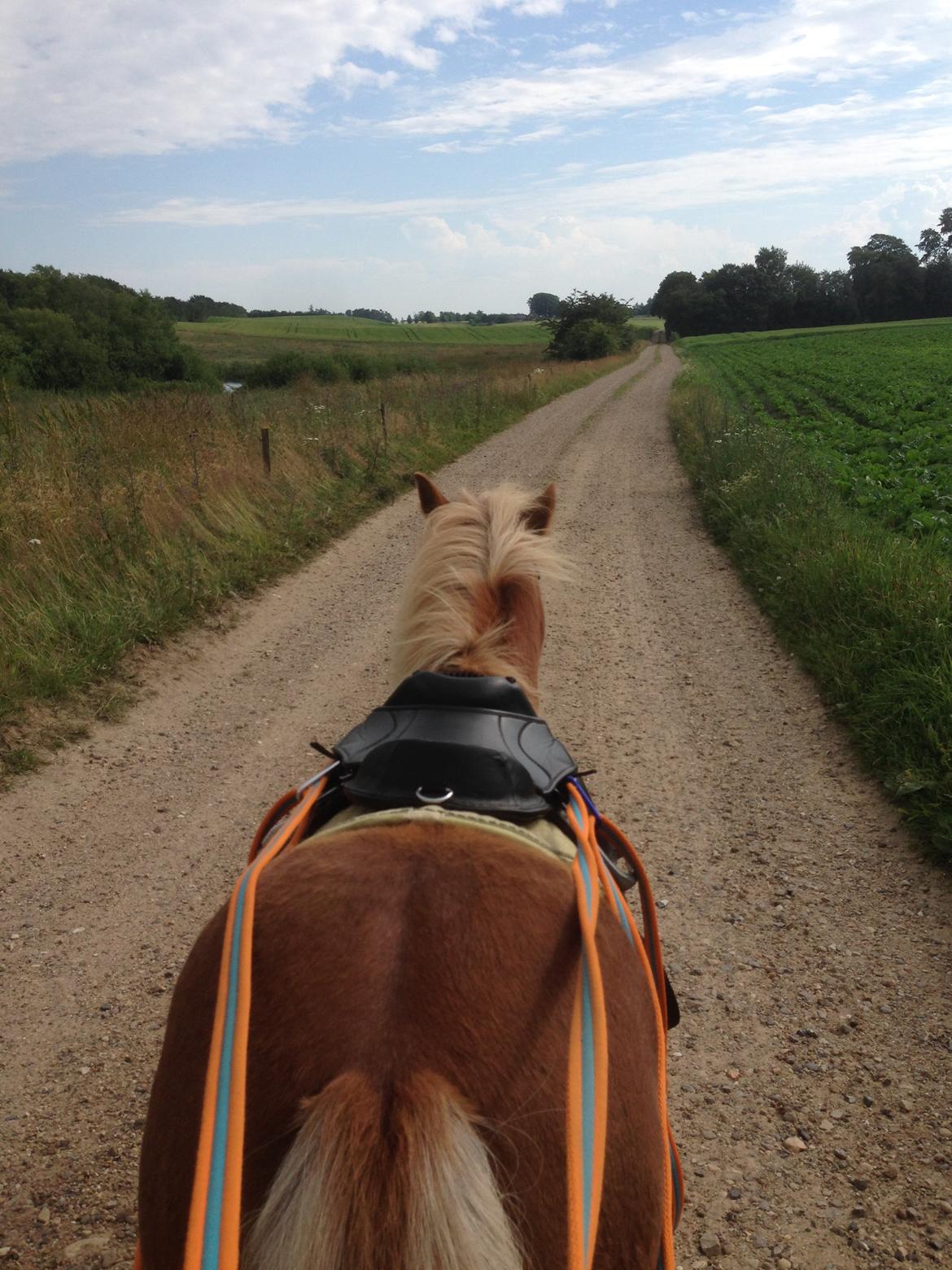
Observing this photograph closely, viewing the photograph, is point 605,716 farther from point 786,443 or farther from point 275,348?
point 275,348

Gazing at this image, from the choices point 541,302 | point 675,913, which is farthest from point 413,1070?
point 541,302

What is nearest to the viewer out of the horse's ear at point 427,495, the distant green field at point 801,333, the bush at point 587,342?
the horse's ear at point 427,495

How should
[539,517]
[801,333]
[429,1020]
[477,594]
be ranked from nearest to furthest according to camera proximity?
1. [429,1020]
2. [477,594]
3. [539,517]
4. [801,333]

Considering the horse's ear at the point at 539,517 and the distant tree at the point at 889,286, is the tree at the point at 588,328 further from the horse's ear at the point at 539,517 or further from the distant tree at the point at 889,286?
the horse's ear at the point at 539,517

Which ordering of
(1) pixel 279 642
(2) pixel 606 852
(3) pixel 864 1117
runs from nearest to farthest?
1. (2) pixel 606 852
2. (3) pixel 864 1117
3. (1) pixel 279 642

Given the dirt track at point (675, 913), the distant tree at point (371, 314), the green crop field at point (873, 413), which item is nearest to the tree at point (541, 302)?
the distant tree at point (371, 314)

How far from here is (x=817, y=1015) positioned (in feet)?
9.97

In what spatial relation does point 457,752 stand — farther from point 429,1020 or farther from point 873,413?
point 873,413

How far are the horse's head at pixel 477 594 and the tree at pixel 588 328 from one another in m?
58.5

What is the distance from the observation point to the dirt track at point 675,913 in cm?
240

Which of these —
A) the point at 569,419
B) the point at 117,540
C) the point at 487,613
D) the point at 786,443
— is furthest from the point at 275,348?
the point at 487,613

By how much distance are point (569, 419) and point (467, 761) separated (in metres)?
21.6

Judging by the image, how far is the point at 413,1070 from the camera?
1.16m

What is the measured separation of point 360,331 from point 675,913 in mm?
91662
